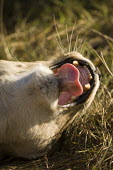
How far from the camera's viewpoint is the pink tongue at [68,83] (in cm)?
223

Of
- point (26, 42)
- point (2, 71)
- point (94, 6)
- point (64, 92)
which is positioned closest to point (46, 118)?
point (64, 92)

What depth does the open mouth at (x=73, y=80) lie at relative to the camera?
7.37ft

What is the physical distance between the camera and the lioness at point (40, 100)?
7.16 ft

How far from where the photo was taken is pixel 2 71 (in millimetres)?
2406

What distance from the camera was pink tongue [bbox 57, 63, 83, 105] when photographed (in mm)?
2235

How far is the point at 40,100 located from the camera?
2.17m

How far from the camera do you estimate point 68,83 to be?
2232 millimetres

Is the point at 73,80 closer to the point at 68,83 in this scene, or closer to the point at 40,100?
the point at 68,83

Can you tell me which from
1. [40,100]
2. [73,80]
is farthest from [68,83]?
[40,100]

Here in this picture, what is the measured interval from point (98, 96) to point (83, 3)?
197 centimetres

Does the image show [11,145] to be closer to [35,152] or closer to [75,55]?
[35,152]

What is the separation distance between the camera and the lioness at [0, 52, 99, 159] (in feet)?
7.16

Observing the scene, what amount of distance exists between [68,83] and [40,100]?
0.18 metres

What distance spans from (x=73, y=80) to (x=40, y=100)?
0.74 ft
